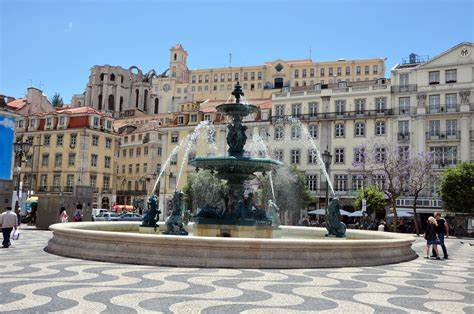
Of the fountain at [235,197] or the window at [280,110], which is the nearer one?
the fountain at [235,197]

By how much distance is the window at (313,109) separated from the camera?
49.7 metres

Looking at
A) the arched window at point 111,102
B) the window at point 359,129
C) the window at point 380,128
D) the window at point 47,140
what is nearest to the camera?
the window at point 380,128

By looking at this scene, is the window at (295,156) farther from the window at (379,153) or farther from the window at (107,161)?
the window at (107,161)

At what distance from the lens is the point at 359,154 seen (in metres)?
45.3

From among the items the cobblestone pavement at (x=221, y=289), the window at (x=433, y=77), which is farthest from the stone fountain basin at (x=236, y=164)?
the window at (x=433, y=77)

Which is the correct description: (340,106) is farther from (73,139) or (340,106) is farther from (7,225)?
(7,225)

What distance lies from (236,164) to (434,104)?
116ft

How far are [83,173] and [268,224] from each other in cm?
4826

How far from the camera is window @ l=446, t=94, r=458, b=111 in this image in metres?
44.1

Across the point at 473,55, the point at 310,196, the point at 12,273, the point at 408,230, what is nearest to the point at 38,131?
the point at 310,196

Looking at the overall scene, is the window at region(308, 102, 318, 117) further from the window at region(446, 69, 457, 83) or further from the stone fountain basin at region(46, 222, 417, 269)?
the stone fountain basin at region(46, 222, 417, 269)

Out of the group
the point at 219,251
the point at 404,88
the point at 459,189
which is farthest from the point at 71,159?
the point at 219,251

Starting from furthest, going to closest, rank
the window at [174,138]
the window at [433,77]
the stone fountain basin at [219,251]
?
the window at [174,138], the window at [433,77], the stone fountain basin at [219,251]

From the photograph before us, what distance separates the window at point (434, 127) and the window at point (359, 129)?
20.0 feet
